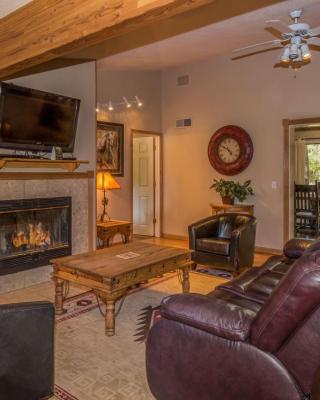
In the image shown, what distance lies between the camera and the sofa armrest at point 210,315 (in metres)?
1.72

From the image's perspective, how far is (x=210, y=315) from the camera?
5.88 ft

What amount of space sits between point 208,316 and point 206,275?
293 centimetres

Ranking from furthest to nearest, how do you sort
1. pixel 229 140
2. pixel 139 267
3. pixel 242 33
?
pixel 229 140, pixel 242 33, pixel 139 267

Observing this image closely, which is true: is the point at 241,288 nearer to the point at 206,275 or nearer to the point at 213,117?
the point at 206,275

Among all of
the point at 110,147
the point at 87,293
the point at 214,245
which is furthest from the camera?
the point at 110,147

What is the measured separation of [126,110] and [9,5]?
371cm

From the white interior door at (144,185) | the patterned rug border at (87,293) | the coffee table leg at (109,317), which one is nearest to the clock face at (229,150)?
the white interior door at (144,185)

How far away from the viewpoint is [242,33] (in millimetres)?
4859

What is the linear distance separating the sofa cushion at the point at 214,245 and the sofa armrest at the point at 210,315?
8.43ft

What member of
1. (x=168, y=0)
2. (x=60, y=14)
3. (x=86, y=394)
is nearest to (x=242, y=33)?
(x=60, y=14)

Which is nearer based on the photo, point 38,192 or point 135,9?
point 135,9

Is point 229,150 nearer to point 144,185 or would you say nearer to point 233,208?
point 233,208

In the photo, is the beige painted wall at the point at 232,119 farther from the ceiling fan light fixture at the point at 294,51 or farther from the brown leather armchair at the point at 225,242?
the ceiling fan light fixture at the point at 294,51

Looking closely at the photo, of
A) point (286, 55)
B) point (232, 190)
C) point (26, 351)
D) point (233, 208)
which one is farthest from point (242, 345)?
point (232, 190)
